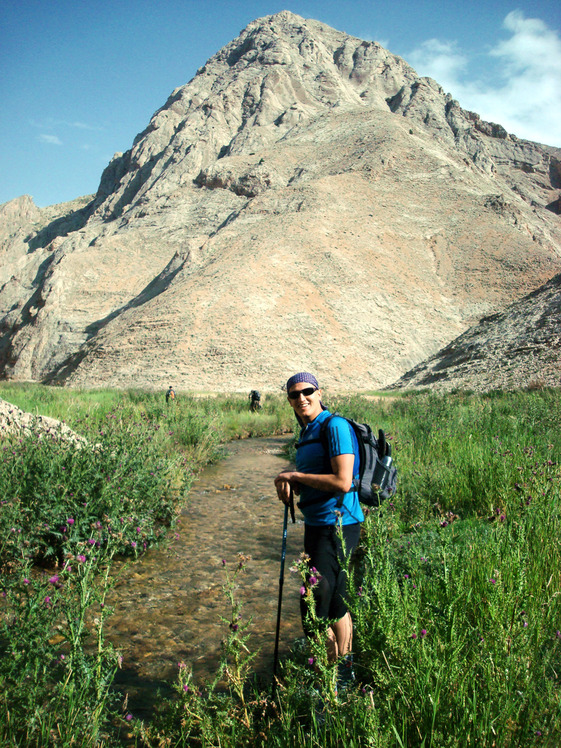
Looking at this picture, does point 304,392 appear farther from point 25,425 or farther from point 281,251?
point 281,251

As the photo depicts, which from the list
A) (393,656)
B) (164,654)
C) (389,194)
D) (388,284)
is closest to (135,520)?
(164,654)

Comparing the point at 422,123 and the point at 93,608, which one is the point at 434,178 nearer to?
the point at 422,123

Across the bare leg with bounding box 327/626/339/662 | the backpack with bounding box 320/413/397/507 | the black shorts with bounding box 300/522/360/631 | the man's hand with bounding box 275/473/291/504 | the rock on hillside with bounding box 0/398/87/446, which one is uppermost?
the backpack with bounding box 320/413/397/507

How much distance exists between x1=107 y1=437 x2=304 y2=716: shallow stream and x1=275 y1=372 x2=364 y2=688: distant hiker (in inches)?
24.9

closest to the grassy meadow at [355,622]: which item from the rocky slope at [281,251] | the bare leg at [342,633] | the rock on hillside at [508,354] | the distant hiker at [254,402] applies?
the bare leg at [342,633]

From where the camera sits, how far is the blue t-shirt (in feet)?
9.28

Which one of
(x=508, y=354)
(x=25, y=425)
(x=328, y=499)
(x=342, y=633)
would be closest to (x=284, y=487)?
(x=328, y=499)

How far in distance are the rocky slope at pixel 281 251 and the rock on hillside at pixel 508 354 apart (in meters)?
6.05

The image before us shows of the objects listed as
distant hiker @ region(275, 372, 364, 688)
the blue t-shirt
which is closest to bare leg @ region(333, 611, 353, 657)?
distant hiker @ region(275, 372, 364, 688)

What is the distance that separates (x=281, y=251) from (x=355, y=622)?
126 ft

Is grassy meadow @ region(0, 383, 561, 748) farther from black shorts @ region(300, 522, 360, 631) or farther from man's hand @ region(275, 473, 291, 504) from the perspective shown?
man's hand @ region(275, 473, 291, 504)

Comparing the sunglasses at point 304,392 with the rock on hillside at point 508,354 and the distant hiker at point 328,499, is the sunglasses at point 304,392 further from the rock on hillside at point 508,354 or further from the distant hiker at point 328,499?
the rock on hillside at point 508,354

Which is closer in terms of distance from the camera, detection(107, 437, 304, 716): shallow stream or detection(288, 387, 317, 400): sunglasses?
detection(288, 387, 317, 400): sunglasses

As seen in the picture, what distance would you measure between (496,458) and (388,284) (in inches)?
1431
